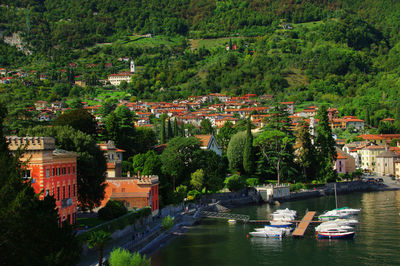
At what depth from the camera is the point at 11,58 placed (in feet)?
655

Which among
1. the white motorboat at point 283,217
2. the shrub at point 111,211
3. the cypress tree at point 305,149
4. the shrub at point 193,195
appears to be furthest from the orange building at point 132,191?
the cypress tree at point 305,149

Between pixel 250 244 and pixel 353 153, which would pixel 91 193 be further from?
pixel 353 153

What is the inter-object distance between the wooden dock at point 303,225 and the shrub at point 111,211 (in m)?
14.1

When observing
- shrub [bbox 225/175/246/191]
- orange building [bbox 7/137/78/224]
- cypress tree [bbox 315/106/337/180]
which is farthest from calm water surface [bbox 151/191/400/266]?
cypress tree [bbox 315/106/337/180]

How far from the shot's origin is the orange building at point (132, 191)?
45.2 m

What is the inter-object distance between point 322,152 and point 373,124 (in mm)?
57518

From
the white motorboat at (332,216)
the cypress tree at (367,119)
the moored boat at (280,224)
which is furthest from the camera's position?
the cypress tree at (367,119)

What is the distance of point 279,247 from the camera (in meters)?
41.9

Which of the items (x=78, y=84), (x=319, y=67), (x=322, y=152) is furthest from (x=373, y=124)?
(x=78, y=84)

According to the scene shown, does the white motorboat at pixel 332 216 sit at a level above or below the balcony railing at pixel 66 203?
below

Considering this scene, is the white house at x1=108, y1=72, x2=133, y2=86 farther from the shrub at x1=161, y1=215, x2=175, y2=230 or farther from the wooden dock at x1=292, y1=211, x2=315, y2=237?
the shrub at x1=161, y1=215, x2=175, y2=230

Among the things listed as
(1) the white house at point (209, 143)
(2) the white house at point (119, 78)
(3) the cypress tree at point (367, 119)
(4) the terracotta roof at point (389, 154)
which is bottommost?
(4) the terracotta roof at point (389, 154)

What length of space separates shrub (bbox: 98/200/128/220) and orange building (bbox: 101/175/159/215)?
4597 millimetres

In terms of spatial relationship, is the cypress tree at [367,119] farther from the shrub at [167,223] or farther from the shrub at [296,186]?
the shrub at [167,223]
